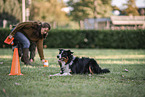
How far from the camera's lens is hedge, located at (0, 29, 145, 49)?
66.6 feet

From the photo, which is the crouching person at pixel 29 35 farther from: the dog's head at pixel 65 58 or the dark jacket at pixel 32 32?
the dog's head at pixel 65 58

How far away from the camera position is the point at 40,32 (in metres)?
7.57

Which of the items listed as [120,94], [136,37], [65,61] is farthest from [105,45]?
[120,94]

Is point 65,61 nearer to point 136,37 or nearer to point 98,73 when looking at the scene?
point 98,73

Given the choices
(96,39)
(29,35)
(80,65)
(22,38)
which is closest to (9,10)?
(96,39)

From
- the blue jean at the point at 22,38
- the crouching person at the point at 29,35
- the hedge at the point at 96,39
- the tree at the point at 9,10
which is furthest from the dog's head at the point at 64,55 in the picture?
the tree at the point at 9,10

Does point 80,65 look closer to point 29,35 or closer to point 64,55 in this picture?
point 64,55

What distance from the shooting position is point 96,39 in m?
20.7

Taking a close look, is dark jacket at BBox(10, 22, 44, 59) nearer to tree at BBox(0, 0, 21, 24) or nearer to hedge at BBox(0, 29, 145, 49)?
hedge at BBox(0, 29, 145, 49)

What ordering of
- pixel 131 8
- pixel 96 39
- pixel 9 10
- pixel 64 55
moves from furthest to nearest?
pixel 131 8 < pixel 9 10 < pixel 96 39 < pixel 64 55

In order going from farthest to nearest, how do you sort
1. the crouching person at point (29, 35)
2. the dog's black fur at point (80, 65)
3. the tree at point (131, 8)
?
the tree at point (131, 8)
the crouching person at point (29, 35)
the dog's black fur at point (80, 65)

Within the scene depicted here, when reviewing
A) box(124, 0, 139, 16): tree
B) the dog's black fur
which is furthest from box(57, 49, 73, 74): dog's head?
box(124, 0, 139, 16): tree

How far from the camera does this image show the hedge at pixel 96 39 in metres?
20.3

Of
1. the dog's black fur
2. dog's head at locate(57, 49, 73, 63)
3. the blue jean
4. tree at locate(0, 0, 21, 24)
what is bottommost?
the dog's black fur
